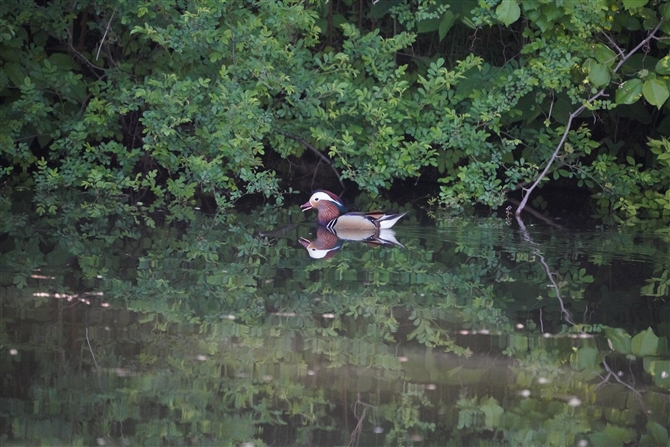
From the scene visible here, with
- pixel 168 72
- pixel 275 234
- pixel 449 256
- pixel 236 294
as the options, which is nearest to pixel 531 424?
pixel 236 294

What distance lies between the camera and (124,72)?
1112cm

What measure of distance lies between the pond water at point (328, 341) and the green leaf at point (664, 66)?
1953mm

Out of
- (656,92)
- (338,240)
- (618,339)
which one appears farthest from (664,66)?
(618,339)

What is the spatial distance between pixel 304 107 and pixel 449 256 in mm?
2944

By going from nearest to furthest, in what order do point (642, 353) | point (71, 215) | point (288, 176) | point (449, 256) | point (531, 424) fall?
point (531, 424), point (642, 353), point (449, 256), point (71, 215), point (288, 176)

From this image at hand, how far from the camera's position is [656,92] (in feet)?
31.6

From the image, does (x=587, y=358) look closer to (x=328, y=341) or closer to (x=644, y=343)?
(x=644, y=343)

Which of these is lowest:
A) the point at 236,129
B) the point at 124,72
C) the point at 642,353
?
the point at 642,353

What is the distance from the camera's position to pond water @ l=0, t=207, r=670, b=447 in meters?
4.35

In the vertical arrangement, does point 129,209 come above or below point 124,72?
below

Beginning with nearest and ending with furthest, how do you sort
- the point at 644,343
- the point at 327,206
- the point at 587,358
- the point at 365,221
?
1. the point at 587,358
2. the point at 644,343
3. the point at 365,221
4. the point at 327,206

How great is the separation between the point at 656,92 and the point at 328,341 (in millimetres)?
5359

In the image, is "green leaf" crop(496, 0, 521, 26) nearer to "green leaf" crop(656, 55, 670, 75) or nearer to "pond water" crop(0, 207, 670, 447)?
"green leaf" crop(656, 55, 670, 75)

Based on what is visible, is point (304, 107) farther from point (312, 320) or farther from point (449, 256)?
point (312, 320)
